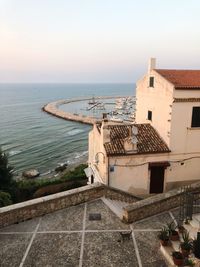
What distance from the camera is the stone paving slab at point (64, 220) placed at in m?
11.7

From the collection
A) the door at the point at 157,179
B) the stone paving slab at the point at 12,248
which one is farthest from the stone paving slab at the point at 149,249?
the door at the point at 157,179

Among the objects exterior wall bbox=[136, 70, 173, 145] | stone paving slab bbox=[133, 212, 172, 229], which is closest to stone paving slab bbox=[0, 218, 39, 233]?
stone paving slab bbox=[133, 212, 172, 229]

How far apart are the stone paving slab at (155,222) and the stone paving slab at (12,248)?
4793mm

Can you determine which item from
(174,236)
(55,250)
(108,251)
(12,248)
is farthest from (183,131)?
(12,248)

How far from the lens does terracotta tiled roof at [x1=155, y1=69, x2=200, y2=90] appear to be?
17.7m

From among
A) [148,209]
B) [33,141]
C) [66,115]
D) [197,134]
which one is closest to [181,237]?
[148,209]

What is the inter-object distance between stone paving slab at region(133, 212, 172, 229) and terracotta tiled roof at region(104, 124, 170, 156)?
219 inches

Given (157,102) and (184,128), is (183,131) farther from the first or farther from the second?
(157,102)

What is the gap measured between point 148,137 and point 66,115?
72.8m

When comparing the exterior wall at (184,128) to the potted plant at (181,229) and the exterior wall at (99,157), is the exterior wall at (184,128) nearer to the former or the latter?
the exterior wall at (99,157)

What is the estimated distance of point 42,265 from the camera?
9367 mm

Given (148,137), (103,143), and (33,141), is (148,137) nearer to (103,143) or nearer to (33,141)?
(103,143)

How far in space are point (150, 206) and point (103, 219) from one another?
7.55 ft

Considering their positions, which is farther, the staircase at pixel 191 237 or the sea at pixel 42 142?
the sea at pixel 42 142
